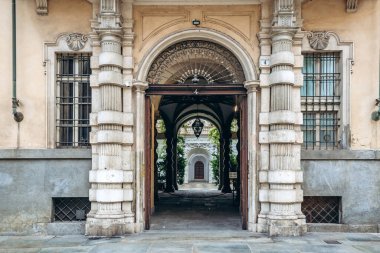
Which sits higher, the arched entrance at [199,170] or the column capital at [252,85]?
the column capital at [252,85]

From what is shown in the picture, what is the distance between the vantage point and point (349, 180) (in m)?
9.95

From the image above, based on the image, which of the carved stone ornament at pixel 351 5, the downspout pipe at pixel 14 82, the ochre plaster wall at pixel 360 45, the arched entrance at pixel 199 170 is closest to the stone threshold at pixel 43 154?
the downspout pipe at pixel 14 82

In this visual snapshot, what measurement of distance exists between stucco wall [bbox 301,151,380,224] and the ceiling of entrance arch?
8.80 ft

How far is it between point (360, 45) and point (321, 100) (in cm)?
156

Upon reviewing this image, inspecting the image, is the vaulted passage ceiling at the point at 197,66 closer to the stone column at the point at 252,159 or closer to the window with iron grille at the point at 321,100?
the stone column at the point at 252,159

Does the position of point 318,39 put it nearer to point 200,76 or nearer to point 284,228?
point 200,76

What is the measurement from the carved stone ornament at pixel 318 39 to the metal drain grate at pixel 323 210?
11.7 ft

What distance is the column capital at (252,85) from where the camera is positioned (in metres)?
9.79

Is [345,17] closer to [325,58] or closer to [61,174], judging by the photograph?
[325,58]

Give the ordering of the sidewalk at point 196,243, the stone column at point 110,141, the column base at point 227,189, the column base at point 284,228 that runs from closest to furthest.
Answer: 1. the sidewalk at point 196,243
2. the column base at point 284,228
3. the stone column at point 110,141
4. the column base at point 227,189

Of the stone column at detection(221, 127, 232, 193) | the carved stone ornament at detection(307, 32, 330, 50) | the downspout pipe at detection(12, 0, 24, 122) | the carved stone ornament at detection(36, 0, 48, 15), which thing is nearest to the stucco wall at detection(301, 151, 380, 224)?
the carved stone ornament at detection(307, 32, 330, 50)

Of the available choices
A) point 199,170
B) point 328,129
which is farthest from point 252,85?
point 199,170

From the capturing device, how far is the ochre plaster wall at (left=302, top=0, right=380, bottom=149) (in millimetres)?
9984

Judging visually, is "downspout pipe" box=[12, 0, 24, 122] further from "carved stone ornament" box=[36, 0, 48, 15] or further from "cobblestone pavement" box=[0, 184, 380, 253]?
"cobblestone pavement" box=[0, 184, 380, 253]
